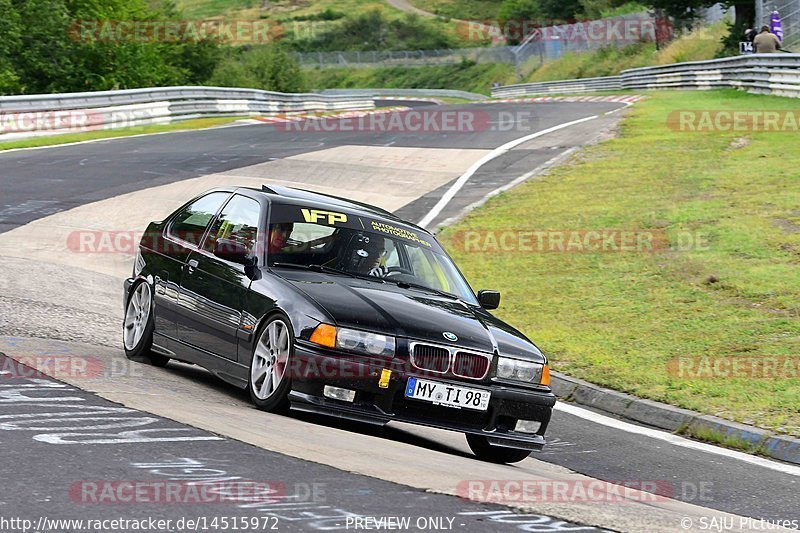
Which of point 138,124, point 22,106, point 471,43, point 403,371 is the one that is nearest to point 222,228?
point 403,371

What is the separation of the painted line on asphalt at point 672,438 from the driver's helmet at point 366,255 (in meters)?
2.19

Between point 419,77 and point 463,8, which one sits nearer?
point 419,77

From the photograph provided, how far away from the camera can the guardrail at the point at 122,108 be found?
2884cm

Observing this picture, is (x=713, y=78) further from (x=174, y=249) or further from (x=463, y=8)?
(x=463, y=8)

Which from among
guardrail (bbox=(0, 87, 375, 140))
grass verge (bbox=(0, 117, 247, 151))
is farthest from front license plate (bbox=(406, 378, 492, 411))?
guardrail (bbox=(0, 87, 375, 140))

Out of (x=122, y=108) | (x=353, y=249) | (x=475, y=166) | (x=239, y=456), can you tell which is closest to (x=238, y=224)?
(x=353, y=249)

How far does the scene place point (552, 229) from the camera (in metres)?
17.4

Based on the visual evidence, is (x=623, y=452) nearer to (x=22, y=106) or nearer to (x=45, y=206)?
(x=45, y=206)

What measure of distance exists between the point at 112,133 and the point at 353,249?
24.9m

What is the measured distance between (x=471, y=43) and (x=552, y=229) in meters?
99.1

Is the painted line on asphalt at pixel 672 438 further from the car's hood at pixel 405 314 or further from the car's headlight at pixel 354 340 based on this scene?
the car's headlight at pixel 354 340

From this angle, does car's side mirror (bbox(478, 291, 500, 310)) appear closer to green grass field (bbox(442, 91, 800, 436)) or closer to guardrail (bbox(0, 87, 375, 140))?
green grass field (bbox(442, 91, 800, 436))

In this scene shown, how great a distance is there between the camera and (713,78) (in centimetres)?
4300

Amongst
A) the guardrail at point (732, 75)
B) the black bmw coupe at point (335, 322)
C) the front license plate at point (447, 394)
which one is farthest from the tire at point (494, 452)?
the guardrail at point (732, 75)
